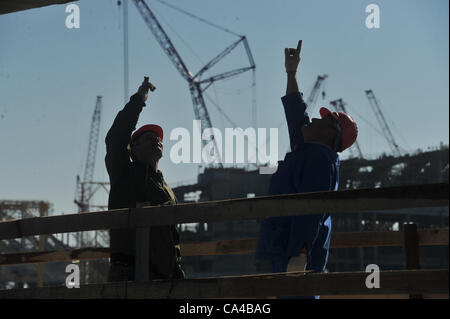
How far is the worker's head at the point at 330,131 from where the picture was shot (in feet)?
16.1

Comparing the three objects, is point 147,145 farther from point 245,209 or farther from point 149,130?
point 245,209

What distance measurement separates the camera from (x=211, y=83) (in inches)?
3772

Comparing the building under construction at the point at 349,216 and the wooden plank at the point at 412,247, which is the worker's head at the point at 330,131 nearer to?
the wooden plank at the point at 412,247

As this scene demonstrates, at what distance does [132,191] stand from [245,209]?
1522mm

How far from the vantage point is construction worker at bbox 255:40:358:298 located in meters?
4.45

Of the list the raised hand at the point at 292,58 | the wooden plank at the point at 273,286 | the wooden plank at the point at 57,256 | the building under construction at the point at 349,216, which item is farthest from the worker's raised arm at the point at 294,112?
the building under construction at the point at 349,216

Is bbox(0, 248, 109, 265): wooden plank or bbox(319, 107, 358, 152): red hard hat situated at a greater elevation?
bbox(319, 107, 358, 152): red hard hat

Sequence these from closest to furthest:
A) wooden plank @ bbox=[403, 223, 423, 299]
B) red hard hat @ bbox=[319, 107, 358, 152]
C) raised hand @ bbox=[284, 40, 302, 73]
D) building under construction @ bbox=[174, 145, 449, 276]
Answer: wooden plank @ bbox=[403, 223, 423, 299]
red hard hat @ bbox=[319, 107, 358, 152]
raised hand @ bbox=[284, 40, 302, 73]
building under construction @ bbox=[174, 145, 449, 276]

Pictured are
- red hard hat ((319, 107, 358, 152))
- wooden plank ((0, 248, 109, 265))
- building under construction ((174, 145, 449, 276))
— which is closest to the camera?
red hard hat ((319, 107, 358, 152))

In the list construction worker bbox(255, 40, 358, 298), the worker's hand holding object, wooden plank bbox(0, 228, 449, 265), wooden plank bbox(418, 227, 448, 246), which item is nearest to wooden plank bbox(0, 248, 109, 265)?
wooden plank bbox(0, 228, 449, 265)

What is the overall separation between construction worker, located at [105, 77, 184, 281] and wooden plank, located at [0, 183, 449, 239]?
0.60m

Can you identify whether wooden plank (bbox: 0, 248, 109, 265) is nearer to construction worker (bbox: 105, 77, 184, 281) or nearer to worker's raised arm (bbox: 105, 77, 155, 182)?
construction worker (bbox: 105, 77, 184, 281)

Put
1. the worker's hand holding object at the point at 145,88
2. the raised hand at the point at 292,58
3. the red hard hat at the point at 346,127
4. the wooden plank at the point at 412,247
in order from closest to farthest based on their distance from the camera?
1. the wooden plank at the point at 412,247
2. the red hard hat at the point at 346,127
3. the worker's hand holding object at the point at 145,88
4. the raised hand at the point at 292,58

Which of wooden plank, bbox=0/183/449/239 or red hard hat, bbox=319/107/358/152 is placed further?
red hard hat, bbox=319/107/358/152
